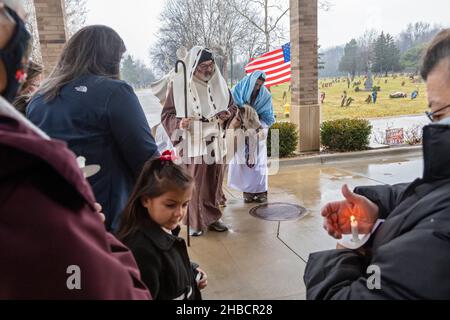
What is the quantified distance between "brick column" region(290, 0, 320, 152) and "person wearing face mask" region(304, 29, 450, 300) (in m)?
6.72

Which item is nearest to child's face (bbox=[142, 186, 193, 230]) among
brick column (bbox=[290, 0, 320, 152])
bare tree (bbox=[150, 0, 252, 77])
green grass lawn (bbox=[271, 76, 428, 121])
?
brick column (bbox=[290, 0, 320, 152])

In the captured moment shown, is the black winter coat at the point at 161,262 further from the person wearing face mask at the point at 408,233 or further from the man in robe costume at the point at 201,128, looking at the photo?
the man in robe costume at the point at 201,128

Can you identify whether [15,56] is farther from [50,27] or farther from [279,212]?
[50,27]

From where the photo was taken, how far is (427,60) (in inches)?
52.5

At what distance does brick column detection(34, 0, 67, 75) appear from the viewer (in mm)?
6355

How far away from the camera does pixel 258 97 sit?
5449 millimetres

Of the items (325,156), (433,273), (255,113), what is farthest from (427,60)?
(325,156)

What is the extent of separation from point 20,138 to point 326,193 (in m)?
5.54

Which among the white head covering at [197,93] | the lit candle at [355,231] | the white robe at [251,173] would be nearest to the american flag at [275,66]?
the white robe at [251,173]

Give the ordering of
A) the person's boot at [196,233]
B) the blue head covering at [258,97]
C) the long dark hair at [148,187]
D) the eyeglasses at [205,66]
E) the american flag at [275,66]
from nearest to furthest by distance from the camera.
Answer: the long dark hair at [148,187]
the eyeglasses at [205,66]
the person's boot at [196,233]
the blue head covering at [258,97]
the american flag at [275,66]

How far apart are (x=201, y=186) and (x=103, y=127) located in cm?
251

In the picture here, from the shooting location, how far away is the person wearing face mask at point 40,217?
0.61 metres

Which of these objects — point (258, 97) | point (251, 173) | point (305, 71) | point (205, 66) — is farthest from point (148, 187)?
point (305, 71)

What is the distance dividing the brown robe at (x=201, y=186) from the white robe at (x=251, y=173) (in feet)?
3.43
